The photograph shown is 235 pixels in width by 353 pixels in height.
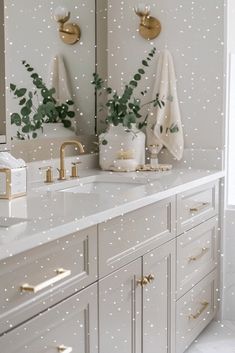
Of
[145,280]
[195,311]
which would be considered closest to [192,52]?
[195,311]

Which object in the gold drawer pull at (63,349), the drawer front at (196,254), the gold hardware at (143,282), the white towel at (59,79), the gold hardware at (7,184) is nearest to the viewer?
the gold drawer pull at (63,349)

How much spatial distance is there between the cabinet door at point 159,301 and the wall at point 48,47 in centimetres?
80

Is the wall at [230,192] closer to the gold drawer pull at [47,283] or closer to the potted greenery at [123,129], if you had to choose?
the potted greenery at [123,129]

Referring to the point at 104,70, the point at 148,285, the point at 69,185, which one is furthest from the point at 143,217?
the point at 104,70

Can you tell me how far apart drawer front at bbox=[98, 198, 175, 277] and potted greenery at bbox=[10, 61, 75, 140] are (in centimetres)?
72

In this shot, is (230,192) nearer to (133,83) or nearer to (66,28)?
(133,83)

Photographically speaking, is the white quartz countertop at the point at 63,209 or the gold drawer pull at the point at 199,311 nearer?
the white quartz countertop at the point at 63,209

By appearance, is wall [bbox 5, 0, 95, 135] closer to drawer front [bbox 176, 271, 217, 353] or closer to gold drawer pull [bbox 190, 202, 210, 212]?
gold drawer pull [bbox 190, 202, 210, 212]

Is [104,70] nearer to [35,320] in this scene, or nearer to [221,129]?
[221,129]

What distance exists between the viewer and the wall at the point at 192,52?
10.6ft

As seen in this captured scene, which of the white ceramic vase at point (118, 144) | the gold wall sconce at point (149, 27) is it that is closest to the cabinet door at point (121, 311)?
the white ceramic vase at point (118, 144)

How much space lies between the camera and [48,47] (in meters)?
2.95

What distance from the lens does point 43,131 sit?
2.91 m

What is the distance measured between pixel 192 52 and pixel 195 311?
1320 mm
